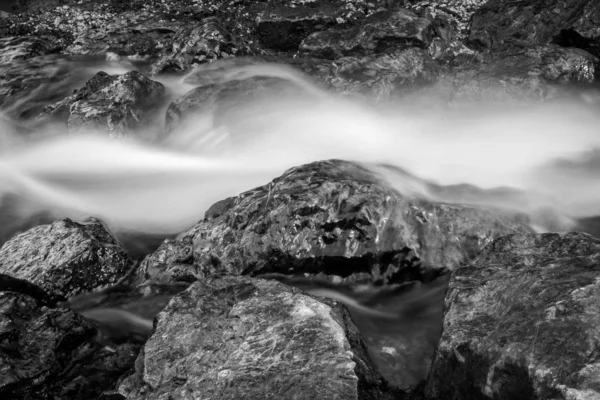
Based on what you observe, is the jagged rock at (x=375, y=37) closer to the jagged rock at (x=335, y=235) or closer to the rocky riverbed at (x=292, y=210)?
the rocky riverbed at (x=292, y=210)

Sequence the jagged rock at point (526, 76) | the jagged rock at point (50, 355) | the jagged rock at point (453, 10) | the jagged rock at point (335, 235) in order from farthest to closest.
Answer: the jagged rock at point (453, 10), the jagged rock at point (526, 76), the jagged rock at point (335, 235), the jagged rock at point (50, 355)

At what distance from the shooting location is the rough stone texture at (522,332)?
3.94 meters

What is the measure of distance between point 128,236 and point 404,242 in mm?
4039

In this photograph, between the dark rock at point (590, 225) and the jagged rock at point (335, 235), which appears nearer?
the jagged rock at point (335, 235)

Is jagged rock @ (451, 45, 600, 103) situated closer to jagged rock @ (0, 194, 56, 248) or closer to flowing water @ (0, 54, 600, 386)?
flowing water @ (0, 54, 600, 386)

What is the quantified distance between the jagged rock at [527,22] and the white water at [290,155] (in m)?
2.54

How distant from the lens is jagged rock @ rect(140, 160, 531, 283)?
6.54 meters

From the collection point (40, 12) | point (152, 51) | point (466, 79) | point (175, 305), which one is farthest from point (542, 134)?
point (40, 12)

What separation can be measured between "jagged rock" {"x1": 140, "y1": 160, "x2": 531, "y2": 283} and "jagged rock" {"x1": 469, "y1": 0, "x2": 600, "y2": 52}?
22.1 ft

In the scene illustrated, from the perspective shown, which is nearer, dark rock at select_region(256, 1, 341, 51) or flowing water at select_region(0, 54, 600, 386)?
flowing water at select_region(0, 54, 600, 386)

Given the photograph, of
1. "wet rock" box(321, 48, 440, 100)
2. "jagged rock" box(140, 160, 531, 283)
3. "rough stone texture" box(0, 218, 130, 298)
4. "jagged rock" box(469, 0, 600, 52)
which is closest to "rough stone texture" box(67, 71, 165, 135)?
"wet rock" box(321, 48, 440, 100)

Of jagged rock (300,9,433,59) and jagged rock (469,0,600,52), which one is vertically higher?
jagged rock (469,0,600,52)

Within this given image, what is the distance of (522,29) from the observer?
12.9m

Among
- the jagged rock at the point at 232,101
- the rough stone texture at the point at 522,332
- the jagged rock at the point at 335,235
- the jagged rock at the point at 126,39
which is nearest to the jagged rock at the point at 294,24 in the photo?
the jagged rock at the point at 126,39
